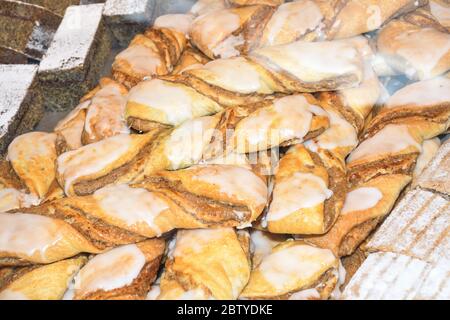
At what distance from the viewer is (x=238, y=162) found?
8.05 feet

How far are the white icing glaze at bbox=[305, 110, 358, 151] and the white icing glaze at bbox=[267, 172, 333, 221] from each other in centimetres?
22

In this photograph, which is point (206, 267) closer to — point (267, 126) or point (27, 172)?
point (267, 126)

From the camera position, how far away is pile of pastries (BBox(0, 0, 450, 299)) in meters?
2.24

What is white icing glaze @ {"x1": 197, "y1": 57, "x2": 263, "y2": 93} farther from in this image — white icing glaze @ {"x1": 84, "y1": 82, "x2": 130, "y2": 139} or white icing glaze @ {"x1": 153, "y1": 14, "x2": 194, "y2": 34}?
white icing glaze @ {"x1": 153, "y1": 14, "x2": 194, "y2": 34}

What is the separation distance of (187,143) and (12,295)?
96cm

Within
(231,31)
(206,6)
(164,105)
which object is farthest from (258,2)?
(164,105)

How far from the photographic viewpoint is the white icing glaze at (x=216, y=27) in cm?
311

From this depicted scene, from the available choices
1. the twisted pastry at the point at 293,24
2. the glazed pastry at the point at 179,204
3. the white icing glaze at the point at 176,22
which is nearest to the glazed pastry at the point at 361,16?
the twisted pastry at the point at 293,24

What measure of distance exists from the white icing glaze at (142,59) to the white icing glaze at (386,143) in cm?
126

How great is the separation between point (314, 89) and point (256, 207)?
30.9 inches

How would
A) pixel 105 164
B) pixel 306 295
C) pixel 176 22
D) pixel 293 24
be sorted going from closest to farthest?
1. pixel 306 295
2. pixel 105 164
3. pixel 293 24
4. pixel 176 22

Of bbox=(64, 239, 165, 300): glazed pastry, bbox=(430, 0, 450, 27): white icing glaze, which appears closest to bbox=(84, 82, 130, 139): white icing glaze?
bbox=(64, 239, 165, 300): glazed pastry

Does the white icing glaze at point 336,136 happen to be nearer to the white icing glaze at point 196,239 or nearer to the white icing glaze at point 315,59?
the white icing glaze at point 315,59
